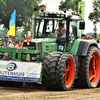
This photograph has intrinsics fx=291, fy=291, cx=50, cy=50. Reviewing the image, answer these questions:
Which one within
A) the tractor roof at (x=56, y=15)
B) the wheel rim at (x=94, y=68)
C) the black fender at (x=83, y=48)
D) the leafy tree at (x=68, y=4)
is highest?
the leafy tree at (x=68, y=4)

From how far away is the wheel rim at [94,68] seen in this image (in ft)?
37.4

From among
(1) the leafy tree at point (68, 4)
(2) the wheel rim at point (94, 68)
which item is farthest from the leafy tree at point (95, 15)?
(2) the wheel rim at point (94, 68)

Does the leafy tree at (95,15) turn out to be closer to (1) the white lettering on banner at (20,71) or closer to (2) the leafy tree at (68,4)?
(2) the leafy tree at (68,4)

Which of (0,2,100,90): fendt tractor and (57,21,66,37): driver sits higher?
(57,21,66,37): driver

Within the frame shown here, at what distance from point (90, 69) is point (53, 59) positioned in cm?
302

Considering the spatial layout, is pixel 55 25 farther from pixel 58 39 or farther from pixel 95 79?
pixel 95 79

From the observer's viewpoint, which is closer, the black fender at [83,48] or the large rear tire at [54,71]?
the large rear tire at [54,71]

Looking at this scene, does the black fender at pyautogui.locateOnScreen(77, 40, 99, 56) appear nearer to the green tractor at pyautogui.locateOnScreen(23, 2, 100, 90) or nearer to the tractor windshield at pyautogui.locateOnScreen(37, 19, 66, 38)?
the green tractor at pyautogui.locateOnScreen(23, 2, 100, 90)

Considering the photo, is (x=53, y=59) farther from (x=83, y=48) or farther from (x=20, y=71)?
(x=83, y=48)

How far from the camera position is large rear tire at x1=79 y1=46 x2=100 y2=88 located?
10461 mm

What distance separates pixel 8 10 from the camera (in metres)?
58.1

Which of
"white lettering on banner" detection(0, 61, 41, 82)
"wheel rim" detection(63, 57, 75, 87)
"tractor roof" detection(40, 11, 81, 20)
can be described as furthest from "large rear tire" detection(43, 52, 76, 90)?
"tractor roof" detection(40, 11, 81, 20)

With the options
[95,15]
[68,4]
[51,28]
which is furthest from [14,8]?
[51,28]

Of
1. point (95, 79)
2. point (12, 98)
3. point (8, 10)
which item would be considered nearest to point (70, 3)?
point (8, 10)
